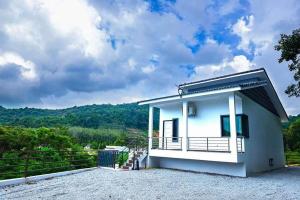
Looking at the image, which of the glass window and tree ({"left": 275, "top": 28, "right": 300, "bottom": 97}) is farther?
the glass window

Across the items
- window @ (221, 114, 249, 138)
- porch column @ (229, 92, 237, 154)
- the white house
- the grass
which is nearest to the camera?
porch column @ (229, 92, 237, 154)

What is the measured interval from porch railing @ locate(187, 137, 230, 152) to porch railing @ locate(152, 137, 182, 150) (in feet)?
3.10

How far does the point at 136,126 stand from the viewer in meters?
44.4

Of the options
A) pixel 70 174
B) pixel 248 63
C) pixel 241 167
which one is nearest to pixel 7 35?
pixel 70 174

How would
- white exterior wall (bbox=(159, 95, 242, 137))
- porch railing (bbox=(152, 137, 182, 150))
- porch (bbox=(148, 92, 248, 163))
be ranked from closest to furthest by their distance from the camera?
1. porch (bbox=(148, 92, 248, 163))
2. white exterior wall (bbox=(159, 95, 242, 137))
3. porch railing (bbox=(152, 137, 182, 150))

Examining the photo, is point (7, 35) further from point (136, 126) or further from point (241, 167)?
point (136, 126)

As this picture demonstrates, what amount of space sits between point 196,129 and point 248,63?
8209mm

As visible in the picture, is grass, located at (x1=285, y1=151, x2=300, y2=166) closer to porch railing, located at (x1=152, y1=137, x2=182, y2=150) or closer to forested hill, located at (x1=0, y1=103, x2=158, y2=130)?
porch railing, located at (x1=152, y1=137, x2=182, y2=150)

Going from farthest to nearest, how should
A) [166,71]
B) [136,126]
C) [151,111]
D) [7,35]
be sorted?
1. [136,126]
2. [166,71]
3. [151,111]
4. [7,35]

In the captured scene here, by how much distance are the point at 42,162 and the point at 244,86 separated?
31.5ft

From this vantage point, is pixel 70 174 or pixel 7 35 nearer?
pixel 70 174

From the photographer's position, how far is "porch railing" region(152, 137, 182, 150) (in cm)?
1347

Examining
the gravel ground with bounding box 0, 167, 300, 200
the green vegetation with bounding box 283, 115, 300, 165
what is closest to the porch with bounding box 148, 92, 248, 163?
the gravel ground with bounding box 0, 167, 300, 200

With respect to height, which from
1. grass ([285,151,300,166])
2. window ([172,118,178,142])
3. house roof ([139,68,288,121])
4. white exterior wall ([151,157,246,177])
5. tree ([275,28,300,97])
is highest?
tree ([275,28,300,97])
